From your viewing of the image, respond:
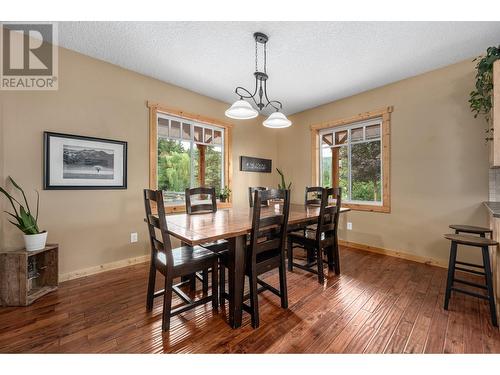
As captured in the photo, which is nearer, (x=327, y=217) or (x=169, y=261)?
(x=169, y=261)

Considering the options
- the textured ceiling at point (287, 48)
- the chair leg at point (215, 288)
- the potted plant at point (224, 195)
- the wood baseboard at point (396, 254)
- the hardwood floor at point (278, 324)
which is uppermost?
the textured ceiling at point (287, 48)

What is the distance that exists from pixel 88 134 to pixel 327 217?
10.2 feet

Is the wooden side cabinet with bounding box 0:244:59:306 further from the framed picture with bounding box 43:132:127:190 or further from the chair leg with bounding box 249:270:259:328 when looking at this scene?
the chair leg with bounding box 249:270:259:328

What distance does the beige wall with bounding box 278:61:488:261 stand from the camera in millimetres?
2734

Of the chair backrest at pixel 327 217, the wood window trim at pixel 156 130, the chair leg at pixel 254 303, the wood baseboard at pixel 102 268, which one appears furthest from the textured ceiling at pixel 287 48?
the wood baseboard at pixel 102 268

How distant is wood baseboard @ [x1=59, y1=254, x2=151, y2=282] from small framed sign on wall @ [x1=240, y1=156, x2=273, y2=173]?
240 centimetres

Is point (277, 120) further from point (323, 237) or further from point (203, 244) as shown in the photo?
point (203, 244)

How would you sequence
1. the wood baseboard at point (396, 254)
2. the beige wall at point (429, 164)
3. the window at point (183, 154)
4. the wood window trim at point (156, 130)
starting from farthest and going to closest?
the window at point (183, 154)
the wood window trim at point (156, 130)
the wood baseboard at point (396, 254)
the beige wall at point (429, 164)

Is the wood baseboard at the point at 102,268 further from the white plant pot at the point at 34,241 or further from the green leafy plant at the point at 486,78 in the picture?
the green leafy plant at the point at 486,78

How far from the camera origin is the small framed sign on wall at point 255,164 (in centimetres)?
446

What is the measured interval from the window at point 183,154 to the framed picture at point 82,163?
455 mm

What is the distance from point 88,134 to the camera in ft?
8.77

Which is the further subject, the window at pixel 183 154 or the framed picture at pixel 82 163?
the window at pixel 183 154

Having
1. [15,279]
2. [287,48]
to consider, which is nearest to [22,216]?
[15,279]
